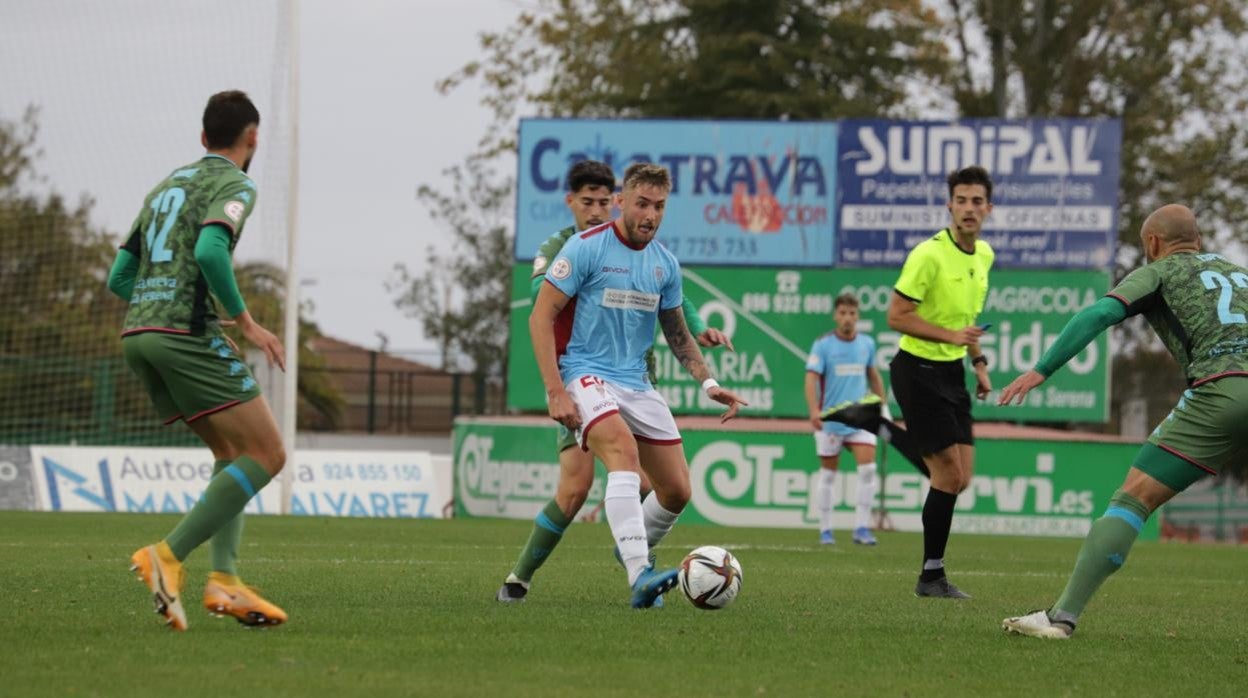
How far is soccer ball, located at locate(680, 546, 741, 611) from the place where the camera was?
803 centimetres

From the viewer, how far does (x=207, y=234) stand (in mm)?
6922

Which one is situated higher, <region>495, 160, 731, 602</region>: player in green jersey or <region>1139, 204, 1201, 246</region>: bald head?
<region>1139, 204, 1201, 246</region>: bald head

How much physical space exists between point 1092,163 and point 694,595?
18384mm

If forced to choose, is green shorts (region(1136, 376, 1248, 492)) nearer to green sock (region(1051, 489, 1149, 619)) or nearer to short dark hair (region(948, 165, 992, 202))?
green sock (region(1051, 489, 1149, 619))

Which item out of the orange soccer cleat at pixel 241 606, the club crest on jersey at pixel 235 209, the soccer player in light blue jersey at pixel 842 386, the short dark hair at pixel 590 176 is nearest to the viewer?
the club crest on jersey at pixel 235 209

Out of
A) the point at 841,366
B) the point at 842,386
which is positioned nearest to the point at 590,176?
the point at 841,366

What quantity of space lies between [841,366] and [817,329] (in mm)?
6578

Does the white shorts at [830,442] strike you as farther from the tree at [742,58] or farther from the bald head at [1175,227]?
the tree at [742,58]

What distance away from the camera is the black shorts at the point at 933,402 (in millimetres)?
10305

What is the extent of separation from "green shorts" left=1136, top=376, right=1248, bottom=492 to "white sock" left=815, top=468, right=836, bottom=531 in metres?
10.2

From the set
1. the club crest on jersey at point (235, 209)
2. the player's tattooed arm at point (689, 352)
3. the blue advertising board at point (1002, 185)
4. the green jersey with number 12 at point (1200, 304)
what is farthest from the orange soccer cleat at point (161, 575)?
the blue advertising board at point (1002, 185)

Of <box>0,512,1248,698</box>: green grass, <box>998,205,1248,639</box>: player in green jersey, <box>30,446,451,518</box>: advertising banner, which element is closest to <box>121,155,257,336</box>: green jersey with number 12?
<box>0,512,1248,698</box>: green grass

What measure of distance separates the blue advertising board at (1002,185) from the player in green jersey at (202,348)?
60.3ft

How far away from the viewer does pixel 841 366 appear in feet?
60.6
